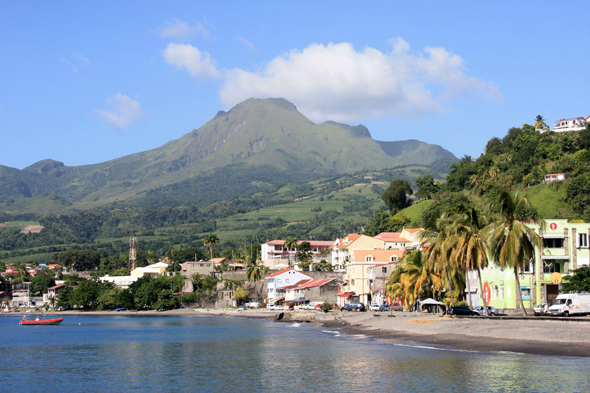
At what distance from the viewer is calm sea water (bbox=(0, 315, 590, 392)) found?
31.3m

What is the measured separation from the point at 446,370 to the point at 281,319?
62384mm

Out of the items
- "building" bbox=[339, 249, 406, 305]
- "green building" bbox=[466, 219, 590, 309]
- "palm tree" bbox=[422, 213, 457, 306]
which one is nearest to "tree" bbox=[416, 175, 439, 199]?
"building" bbox=[339, 249, 406, 305]

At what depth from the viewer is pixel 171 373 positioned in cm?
3978

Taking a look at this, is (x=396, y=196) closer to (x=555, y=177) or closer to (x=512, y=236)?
(x=555, y=177)

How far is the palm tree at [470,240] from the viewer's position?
53.2 meters

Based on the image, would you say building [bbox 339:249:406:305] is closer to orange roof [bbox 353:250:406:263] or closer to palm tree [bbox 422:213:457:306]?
orange roof [bbox 353:250:406:263]

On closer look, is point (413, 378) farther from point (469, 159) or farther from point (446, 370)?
point (469, 159)

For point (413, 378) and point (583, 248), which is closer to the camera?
point (413, 378)

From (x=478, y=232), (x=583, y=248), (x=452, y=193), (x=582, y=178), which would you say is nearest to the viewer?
(x=478, y=232)

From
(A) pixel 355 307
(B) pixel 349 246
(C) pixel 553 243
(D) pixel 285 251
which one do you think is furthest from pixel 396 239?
(C) pixel 553 243

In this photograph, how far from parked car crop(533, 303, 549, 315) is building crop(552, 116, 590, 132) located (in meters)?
116

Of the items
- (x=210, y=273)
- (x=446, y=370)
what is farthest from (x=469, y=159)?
(x=446, y=370)

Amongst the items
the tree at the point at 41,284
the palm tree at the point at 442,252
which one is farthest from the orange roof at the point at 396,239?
the tree at the point at 41,284

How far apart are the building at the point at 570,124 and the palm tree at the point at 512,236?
5037 inches
